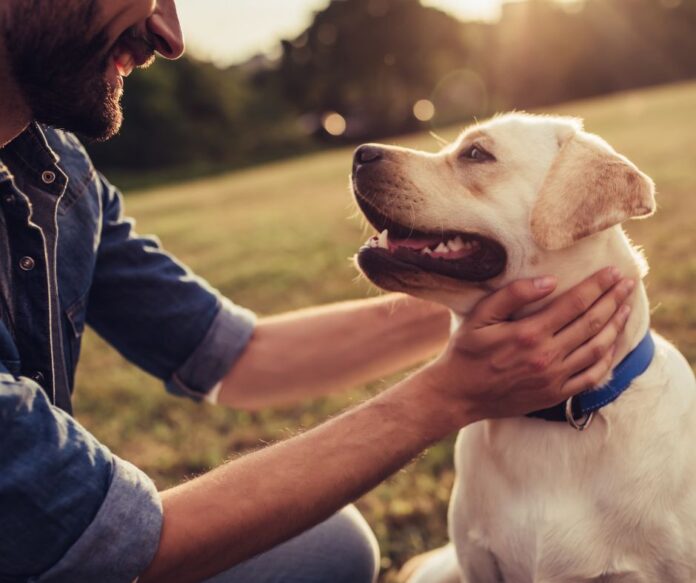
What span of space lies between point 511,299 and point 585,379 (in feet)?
1.05

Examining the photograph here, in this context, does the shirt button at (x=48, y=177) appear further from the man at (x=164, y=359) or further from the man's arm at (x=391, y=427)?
the man's arm at (x=391, y=427)

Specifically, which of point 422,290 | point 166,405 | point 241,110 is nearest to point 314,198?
point 166,405

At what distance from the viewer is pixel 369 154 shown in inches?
108

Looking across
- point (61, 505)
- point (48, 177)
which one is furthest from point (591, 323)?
point (48, 177)

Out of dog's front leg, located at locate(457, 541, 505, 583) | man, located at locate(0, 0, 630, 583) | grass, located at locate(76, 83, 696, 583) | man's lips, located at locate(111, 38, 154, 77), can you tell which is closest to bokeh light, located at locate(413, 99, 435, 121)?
grass, located at locate(76, 83, 696, 583)

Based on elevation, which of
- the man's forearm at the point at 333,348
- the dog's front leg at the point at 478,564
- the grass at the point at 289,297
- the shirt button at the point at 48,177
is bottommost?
the grass at the point at 289,297

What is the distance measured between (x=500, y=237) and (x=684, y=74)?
179 ft

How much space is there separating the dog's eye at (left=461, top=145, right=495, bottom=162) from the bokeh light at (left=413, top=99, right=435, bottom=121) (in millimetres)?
37594

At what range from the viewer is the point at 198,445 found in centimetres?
450

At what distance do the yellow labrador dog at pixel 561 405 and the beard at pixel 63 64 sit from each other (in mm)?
906

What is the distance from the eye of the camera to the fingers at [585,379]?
228 centimetres

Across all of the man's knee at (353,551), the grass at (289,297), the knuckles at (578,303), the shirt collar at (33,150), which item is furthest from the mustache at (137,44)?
the man's knee at (353,551)

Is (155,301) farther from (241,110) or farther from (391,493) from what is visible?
(241,110)

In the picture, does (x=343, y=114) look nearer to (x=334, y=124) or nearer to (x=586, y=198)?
(x=334, y=124)
